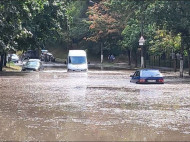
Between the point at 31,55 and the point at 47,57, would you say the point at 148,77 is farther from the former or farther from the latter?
the point at 31,55

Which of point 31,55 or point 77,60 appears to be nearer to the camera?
point 77,60

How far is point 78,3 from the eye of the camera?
88500 mm

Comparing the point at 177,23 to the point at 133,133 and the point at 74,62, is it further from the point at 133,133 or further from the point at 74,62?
the point at 133,133

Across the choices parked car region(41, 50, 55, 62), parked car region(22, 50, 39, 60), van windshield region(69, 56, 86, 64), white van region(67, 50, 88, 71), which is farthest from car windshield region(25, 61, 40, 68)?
parked car region(22, 50, 39, 60)

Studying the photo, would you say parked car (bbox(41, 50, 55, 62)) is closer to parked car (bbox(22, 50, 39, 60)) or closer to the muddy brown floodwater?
parked car (bbox(22, 50, 39, 60))

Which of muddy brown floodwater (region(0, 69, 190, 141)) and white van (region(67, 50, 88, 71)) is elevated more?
white van (region(67, 50, 88, 71))

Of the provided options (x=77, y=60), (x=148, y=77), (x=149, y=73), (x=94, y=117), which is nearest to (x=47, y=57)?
(x=77, y=60)

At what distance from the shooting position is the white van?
44.2 meters

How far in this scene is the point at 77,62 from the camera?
1768 inches

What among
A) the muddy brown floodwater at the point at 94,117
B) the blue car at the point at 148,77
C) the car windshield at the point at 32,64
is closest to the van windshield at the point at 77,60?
the car windshield at the point at 32,64

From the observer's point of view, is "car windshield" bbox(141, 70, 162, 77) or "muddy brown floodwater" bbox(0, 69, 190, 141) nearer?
"muddy brown floodwater" bbox(0, 69, 190, 141)

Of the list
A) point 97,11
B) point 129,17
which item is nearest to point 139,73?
point 129,17

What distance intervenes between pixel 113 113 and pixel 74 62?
2959 cm

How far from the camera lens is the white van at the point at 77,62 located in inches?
1741
